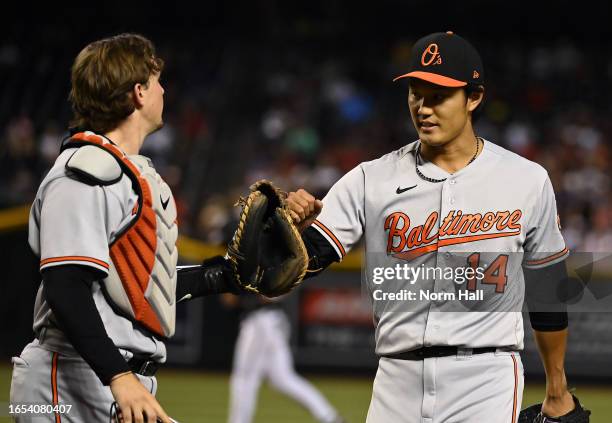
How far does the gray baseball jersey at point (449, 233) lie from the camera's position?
3598 mm

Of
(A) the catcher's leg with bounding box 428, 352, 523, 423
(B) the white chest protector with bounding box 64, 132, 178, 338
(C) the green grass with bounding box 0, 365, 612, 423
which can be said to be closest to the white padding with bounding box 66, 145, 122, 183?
(B) the white chest protector with bounding box 64, 132, 178, 338

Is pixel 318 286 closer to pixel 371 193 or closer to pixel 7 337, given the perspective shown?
pixel 7 337

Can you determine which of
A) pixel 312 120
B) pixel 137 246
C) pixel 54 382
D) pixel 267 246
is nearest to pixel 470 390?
pixel 267 246

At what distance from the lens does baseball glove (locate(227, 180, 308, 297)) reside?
3.55m

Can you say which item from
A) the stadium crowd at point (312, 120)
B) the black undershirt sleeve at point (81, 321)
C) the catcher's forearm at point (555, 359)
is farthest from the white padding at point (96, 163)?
the stadium crowd at point (312, 120)

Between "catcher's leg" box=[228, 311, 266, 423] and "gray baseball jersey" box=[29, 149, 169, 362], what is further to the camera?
"catcher's leg" box=[228, 311, 266, 423]

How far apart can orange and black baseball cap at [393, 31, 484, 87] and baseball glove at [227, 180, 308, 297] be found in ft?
2.26

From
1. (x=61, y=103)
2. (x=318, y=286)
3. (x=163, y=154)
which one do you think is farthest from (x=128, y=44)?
(x=61, y=103)

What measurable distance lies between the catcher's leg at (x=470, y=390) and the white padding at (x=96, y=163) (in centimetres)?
138

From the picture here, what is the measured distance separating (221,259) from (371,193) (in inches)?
24.3

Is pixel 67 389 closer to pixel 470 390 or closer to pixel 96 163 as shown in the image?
pixel 96 163

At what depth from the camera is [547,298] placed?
3.85 metres

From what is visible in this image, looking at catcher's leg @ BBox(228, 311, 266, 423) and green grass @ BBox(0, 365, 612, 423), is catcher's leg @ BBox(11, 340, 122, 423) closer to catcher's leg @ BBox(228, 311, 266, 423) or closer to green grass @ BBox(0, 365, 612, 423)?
catcher's leg @ BBox(228, 311, 266, 423)

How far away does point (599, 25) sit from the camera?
2016cm
